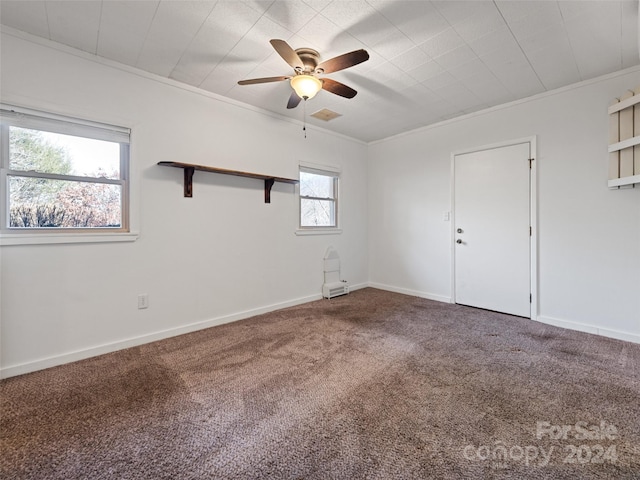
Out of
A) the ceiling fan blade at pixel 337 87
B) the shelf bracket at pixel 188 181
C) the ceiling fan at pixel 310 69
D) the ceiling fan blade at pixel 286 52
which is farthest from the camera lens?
the shelf bracket at pixel 188 181

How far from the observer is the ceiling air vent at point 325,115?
3545mm

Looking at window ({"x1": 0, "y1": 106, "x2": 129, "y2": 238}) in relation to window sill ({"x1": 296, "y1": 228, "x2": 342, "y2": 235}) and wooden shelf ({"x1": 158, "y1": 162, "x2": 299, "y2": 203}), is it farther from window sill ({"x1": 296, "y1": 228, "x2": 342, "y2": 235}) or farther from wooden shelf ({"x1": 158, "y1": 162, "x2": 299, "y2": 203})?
window sill ({"x1": 296, "y1": 228, "x2": 342, "y2": 235})

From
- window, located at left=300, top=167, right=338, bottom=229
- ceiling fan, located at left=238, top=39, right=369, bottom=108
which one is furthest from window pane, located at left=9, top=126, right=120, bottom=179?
window, located at left=300, top=167, right=338, bottom=229

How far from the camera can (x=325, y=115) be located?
A: 368 cm

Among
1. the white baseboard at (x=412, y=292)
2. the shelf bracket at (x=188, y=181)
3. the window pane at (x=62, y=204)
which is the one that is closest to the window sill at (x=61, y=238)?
the window pane at (x=62, y=204)

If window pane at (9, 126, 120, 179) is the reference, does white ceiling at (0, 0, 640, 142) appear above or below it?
above

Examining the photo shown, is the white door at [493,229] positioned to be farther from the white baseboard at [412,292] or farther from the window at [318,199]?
the window at [318,199]

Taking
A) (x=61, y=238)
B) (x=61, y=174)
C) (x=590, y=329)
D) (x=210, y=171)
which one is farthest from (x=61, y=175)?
(x=590, y=329)

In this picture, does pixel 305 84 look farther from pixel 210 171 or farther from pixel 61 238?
pixel 61 238

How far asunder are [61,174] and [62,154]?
0.17m

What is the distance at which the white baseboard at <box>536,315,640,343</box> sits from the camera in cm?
265

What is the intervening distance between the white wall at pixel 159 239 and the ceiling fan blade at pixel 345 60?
1.54m

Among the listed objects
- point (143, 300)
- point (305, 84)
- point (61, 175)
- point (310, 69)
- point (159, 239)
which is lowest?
point (143, 300)

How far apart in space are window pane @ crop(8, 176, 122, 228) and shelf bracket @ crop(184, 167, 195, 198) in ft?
1.82
